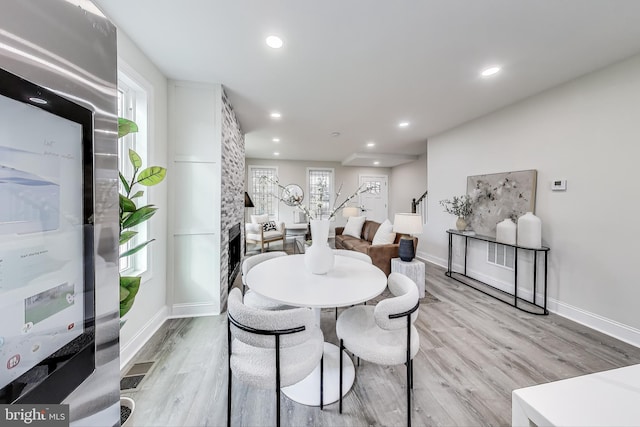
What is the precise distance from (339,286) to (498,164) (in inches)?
130

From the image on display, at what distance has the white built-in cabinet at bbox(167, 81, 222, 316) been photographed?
8.30 feet

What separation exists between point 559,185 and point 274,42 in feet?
11.2

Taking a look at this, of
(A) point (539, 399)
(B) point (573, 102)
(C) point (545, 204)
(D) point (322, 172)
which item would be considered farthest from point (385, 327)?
(D) point (322, 172)

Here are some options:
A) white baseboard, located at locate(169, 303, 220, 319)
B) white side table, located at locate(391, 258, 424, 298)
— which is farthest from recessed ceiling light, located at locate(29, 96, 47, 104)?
white side table, located at locate(391, 258, 424, 298)

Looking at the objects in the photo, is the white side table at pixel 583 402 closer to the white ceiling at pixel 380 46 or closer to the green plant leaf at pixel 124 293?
the green plant leaf at pixel 124 293

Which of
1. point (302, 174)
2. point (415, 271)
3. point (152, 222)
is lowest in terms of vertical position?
point (415, 271)

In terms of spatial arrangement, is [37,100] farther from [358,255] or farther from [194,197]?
[358,255]

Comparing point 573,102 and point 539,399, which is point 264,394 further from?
point 573,102

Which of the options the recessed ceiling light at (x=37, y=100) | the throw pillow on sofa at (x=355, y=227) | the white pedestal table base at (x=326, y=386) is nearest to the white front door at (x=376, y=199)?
the throw pillow on sofa at (x=355, y=227)

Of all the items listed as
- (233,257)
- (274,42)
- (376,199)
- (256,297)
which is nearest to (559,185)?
(274,42)

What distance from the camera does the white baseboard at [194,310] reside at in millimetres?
2549

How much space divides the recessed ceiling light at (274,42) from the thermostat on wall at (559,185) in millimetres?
3339

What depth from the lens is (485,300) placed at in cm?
302

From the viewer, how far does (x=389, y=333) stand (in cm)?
144
